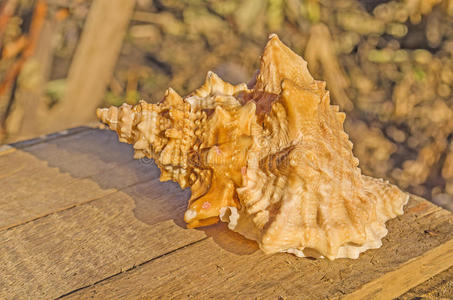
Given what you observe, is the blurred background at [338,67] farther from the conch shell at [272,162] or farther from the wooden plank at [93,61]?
the conch shell at [272,162]

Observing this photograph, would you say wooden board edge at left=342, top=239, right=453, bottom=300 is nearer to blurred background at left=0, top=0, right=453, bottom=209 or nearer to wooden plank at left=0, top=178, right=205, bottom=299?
wooden plank at left=0, top=178, right=205, bottom=299

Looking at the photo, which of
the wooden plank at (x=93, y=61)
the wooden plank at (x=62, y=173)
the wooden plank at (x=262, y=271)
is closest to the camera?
the wooden plank at (x=262, y=271)

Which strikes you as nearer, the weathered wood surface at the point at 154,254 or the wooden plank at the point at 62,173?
the weathered wood surface at the point at 154,254

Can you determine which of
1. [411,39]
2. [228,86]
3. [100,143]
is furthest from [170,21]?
[228,86]

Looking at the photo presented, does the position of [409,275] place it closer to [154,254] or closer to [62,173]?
[154,254]

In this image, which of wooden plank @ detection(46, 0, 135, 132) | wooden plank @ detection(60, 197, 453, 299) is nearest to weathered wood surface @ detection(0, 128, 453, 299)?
wooden plank @ detection(60, 197, 453, 299)

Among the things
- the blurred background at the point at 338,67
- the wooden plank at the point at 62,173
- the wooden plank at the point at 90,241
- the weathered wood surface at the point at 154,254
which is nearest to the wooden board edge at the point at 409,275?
the weathered wood surface at the point at 154,254

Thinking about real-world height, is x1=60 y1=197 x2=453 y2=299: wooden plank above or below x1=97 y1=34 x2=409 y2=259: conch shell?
below
